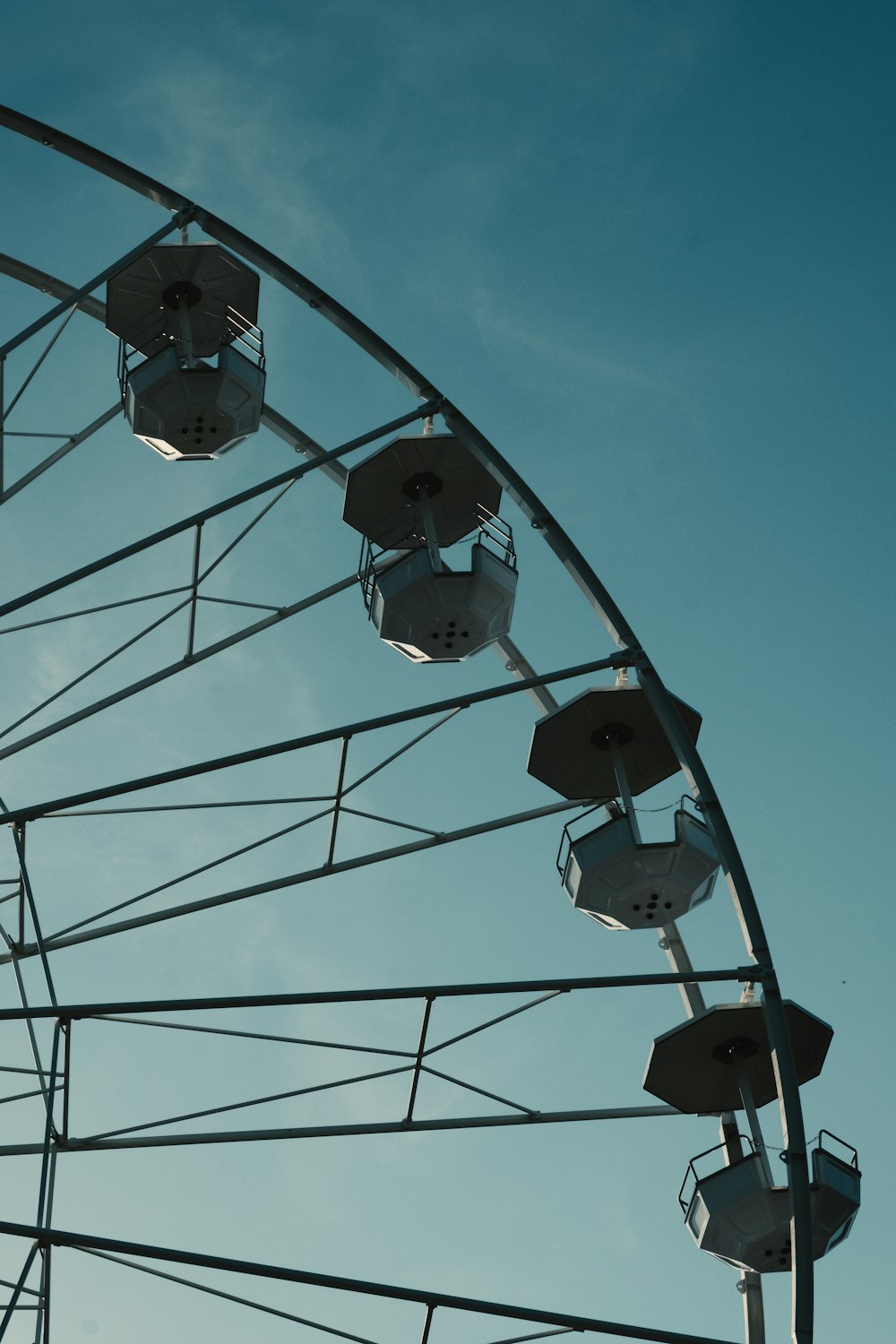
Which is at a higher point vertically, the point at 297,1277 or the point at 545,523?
the point at 545,523

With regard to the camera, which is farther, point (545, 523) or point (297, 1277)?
point (545, 523)

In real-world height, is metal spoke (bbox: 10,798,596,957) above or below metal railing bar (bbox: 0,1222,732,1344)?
above

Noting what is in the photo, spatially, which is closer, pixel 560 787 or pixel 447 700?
pixel 447 700

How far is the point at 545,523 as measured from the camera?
1546 centimetres

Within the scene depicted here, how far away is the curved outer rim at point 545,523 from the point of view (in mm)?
13016

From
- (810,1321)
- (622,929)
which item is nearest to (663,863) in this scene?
(622,929)

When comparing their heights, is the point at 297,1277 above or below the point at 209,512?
below

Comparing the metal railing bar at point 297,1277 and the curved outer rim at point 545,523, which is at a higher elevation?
the curved outer rim at point 545,523

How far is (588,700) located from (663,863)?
1677 mm

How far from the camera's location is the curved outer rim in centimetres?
1302

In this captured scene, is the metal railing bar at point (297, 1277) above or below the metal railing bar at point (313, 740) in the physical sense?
below

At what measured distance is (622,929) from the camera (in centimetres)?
1530

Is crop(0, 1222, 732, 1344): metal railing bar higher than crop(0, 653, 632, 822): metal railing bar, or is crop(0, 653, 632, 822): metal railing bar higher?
crop(0, 653, 632, 822): metal railing bar

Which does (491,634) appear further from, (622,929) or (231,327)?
(231,327)
